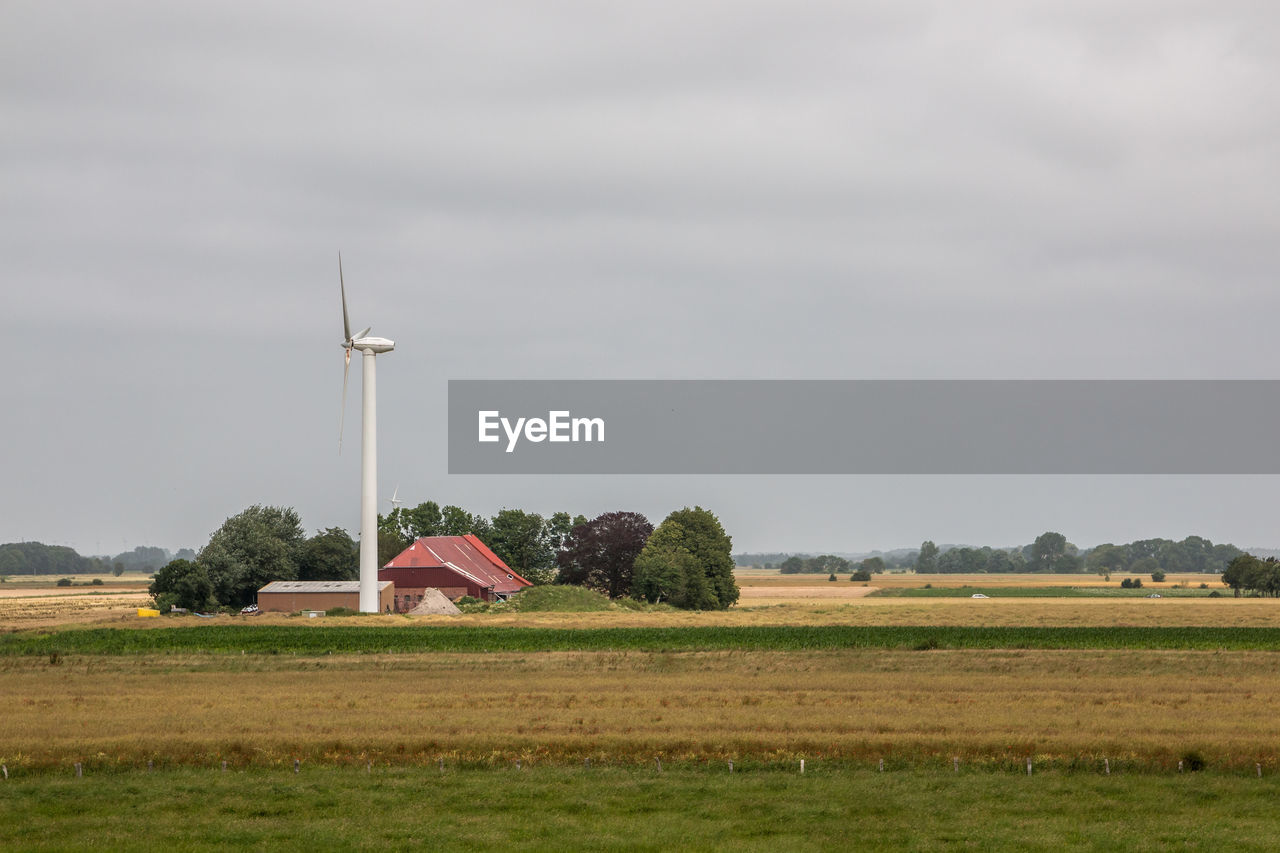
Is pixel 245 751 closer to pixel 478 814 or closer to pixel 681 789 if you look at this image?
pixel 478 814

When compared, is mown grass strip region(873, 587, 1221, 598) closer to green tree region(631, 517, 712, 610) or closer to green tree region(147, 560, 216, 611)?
green tree region(631, 517, 712, 610)

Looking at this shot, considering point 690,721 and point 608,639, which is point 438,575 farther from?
point 690,721

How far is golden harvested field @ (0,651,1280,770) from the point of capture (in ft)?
93.1

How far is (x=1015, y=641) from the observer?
63.7 metres

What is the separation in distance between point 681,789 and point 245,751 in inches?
433

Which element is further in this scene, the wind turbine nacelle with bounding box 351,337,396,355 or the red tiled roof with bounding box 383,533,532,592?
the red tiled roof with bounding box 383,533,532,592

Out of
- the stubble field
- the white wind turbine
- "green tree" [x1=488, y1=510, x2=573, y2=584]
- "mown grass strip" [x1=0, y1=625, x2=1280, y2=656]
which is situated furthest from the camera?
"green tree" [x1=488, y1=510, x2=573, y2=584]

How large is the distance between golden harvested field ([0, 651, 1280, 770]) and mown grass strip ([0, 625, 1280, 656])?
270 inches

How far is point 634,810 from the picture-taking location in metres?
23.5

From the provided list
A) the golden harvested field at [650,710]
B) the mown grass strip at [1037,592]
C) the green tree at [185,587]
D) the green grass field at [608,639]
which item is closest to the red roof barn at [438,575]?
the green tree at [185,587]

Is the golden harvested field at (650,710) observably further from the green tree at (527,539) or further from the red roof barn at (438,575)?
the green tree at (527,539)

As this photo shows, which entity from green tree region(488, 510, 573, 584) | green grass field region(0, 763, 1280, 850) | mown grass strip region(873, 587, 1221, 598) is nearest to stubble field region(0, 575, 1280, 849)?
green grass field region(0, 763, 1280, 850)

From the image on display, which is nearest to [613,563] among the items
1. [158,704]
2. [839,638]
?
[839,638]

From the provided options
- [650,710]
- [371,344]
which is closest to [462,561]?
[371,344]
